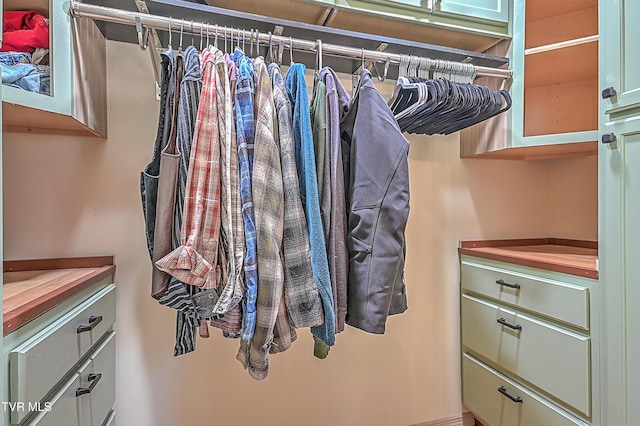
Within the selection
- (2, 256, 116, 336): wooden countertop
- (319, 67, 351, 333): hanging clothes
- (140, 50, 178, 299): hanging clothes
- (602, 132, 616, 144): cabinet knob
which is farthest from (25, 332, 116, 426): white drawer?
(602, 132, 616, 144): cabinet knob

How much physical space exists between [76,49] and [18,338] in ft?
2.63

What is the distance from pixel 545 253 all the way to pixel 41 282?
1.91 m

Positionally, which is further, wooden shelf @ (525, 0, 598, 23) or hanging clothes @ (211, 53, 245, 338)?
wooden shelf @ (525, 0, 598, 23)

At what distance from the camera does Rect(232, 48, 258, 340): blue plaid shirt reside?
31.9 inches

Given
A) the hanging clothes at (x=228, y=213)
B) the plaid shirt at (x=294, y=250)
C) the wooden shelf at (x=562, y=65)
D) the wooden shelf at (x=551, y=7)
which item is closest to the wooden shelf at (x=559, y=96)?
the wooden shelf at (x=562, y=65)

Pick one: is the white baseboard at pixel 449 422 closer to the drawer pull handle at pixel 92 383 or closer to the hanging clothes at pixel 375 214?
the hanging clothes at pixel 375 214

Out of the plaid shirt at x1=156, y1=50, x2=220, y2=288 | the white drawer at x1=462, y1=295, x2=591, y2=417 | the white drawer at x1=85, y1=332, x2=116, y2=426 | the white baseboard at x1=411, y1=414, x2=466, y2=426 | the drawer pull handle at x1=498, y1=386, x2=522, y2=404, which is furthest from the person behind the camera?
the white baseboard at x1=411, y1=414, x2=466, y2=426

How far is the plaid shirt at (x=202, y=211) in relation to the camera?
0.78 metres

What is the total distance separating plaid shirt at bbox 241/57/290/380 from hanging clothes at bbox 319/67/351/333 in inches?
5.3

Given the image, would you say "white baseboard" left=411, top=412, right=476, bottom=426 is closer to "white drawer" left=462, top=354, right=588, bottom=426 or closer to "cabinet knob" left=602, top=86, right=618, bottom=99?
"white drawer" left=462, top=354, right=588, bottom=426

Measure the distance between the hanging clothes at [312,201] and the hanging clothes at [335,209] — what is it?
42mm

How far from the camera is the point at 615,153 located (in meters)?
1.03

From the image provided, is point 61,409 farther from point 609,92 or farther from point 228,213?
point 609,92

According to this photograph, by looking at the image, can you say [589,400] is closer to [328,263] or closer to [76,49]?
[328,263]
